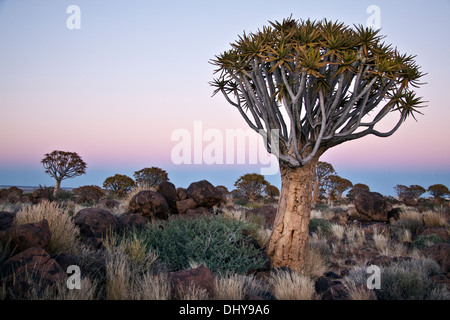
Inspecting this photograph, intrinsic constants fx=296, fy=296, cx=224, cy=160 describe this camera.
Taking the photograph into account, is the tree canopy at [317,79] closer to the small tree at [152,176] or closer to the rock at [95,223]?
the rock at [95,223]

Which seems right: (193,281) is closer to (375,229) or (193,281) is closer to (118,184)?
(375,229)

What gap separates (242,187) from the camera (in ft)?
97.1

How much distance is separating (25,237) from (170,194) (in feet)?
23.9

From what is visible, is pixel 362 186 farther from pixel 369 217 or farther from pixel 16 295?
pixel 16 295

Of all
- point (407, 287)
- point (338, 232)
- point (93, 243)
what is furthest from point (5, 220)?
point (338, 232)

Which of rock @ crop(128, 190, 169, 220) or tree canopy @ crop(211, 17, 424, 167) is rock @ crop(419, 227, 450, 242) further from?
rock @ crop(128, 190, 169, 220)

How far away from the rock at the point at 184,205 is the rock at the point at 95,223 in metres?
3.58

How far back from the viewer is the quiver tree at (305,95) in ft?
20.0

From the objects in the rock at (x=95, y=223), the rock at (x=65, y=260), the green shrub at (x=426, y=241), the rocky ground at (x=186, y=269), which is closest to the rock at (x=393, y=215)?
the rocky ground at (x=186, y=269)

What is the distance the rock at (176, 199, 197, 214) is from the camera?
1119cm

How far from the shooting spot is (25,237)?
4484mm

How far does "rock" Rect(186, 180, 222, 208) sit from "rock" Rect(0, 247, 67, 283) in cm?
766

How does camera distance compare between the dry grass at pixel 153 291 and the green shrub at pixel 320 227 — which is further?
the green shrub at pixel 320 227
